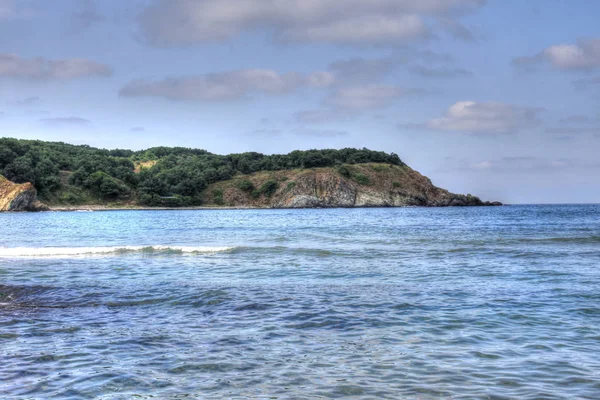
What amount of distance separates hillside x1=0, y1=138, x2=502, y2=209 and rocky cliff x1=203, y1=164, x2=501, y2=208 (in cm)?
32

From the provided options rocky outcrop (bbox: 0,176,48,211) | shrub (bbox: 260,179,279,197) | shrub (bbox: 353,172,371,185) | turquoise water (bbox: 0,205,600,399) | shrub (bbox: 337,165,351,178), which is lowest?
turquoise water (bbox: 0,205,600,399)

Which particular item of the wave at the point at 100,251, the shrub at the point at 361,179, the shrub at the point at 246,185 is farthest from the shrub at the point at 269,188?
the wave at the point at 100,251

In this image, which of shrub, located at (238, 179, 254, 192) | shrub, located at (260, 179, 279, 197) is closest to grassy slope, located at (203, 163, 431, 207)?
shrub, located at (238, 179, 254, 192)

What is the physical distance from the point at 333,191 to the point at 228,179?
126ft

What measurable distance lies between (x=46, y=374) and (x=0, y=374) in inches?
24.5

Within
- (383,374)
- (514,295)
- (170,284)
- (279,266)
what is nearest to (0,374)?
(383,374)

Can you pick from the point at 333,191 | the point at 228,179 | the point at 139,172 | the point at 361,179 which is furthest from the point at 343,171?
the point at 139,172

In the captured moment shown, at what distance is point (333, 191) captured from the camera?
159 metres

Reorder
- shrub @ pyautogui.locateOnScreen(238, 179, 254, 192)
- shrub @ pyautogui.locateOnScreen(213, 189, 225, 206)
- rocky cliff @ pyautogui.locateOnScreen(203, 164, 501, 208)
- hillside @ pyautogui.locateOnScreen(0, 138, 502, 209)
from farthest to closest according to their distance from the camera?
1. shrub @ pyautogui.locateOnScreen(238, 179, 254, 192)
2. shrub @ pyautogui.locateOnScreen(213, 189, 225, 206)
3. rocky cliff @ pyautogui.locateOnScreen(203, 164, 501, 208)
4. hillside @ pyautogui.locateOnScreen(0, 138, 502, 209)

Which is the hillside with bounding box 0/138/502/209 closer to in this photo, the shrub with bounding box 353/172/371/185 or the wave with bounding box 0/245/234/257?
the shrub with bounding box 353/172/371/185

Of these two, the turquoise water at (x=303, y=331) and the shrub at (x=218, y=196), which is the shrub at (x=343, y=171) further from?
the turquoise water at (x=303, y=331)

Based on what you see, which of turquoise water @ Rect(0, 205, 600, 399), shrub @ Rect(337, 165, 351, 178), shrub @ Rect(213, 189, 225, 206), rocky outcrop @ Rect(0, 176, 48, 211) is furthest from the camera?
shrub @ Rect(337, 165, 351, 178)

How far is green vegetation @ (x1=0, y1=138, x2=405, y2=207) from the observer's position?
13085 centimetres

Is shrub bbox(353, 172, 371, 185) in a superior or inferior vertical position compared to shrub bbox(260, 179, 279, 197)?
superior
